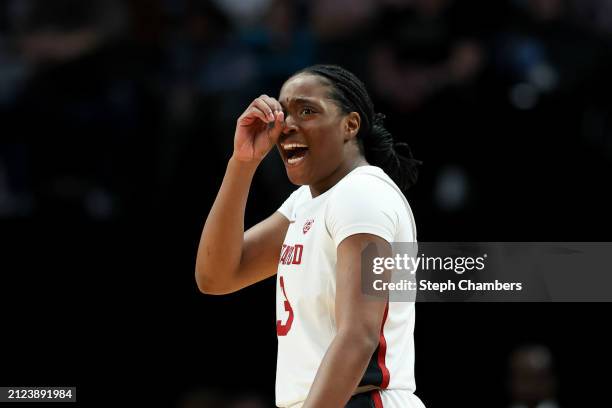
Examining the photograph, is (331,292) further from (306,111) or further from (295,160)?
(306,111)

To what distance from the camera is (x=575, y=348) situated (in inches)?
253

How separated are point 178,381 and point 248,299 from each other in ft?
2.21

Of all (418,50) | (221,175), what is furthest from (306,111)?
(418,50)

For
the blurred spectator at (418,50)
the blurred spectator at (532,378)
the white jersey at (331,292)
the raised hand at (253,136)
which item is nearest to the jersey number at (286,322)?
the white jersey at (331,292)

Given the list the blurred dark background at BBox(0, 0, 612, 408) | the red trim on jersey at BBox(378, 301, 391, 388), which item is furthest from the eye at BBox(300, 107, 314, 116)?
the blurred dark background at BBox(0, 0, 612, 408)

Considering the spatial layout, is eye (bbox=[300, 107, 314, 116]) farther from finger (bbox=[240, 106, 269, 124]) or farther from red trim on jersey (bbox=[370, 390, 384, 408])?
red trim on jersey (bbox=[370, 390, 384, 408])

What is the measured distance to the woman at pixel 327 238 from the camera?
330 centimetres

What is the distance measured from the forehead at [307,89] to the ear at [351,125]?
0.11 metres

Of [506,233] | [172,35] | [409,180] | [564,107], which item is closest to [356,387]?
[409,180]

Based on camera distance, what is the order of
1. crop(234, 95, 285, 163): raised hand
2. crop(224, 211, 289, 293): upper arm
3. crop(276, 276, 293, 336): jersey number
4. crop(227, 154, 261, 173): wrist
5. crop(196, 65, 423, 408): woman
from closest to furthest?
1. crop(196, 65, 423, 408): woman
2. crop(276, 276, 293, 336): jersey number
3. crop(234, 95, 285, 163): raised hand
4. crop(227, 154, 261, 173): wrist
5. crop(224, 211, 289, 293): upper arm

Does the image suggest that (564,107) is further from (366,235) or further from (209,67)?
(366,235)

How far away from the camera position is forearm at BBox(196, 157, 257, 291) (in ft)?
13.1

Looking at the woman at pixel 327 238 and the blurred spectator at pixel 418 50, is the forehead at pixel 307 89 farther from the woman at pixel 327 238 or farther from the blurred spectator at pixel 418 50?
the blurred spectator at pixel 418 50

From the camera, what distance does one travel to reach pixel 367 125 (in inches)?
152
